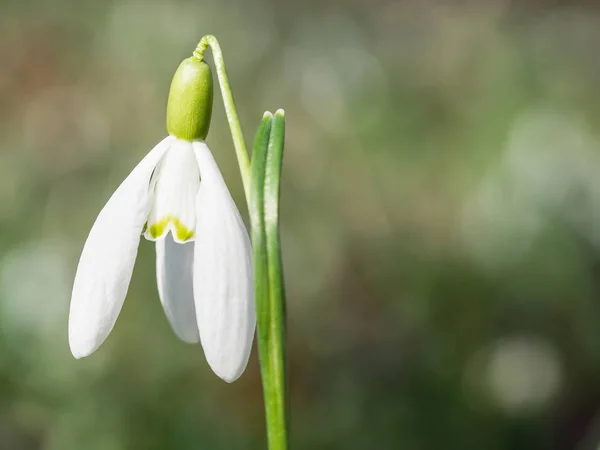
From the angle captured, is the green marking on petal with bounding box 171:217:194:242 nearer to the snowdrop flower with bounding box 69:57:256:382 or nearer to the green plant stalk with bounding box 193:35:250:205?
the snowdrop flower with bounding box 69:57:256:382

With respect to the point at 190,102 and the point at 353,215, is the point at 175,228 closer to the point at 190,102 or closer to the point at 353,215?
the point at 190,102

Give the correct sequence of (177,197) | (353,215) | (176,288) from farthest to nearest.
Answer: (353,215), (176,288), (177,197)

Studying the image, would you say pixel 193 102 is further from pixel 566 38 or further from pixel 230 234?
pixel 566 38

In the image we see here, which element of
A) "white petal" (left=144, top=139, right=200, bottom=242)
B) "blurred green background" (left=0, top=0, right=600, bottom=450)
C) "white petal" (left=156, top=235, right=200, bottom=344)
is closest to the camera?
"white petal" (left=144, top=139, right=200, bottom=242)

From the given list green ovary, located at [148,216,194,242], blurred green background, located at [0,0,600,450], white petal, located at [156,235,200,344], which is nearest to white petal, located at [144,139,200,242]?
green ovary, located at [148,216,194,242]

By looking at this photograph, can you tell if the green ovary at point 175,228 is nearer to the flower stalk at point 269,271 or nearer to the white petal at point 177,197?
the white petal at point 177,197

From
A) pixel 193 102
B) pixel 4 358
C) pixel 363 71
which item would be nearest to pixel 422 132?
pixel 363 71

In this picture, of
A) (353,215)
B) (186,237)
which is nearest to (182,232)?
(186,237)
